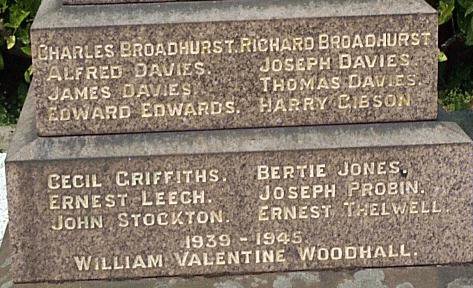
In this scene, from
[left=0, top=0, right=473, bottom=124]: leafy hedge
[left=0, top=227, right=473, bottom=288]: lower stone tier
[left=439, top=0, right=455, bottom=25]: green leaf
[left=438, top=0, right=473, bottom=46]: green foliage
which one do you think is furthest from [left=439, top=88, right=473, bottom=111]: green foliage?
[left=0, top=227, right=473, bottom=288]: lower stone tier

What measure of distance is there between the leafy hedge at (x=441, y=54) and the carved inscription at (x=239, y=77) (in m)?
2.88

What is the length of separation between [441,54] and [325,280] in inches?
124

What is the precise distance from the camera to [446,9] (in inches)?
281

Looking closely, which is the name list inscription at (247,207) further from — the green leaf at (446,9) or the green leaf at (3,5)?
the green leaf at (3,5)

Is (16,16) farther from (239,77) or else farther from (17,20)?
(239,77)

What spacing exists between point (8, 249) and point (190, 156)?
39.1 inches

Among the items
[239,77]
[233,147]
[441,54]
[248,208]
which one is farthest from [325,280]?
[441,54]

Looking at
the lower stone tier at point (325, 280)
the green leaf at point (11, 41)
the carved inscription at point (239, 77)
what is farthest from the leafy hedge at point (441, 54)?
the lower stone tier at point (325, 280)

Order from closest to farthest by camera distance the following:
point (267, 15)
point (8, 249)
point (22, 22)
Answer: point (267, 15) < point (8, 249) < point (22, 22)

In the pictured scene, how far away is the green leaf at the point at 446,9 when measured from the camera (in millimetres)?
7098

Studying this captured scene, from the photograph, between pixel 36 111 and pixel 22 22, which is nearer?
pixel 36 111

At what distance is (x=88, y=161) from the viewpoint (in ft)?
13.7

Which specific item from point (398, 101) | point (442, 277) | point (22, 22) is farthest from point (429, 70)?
point (22, 22)

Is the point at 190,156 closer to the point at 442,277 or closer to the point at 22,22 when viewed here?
the point at 442,277
